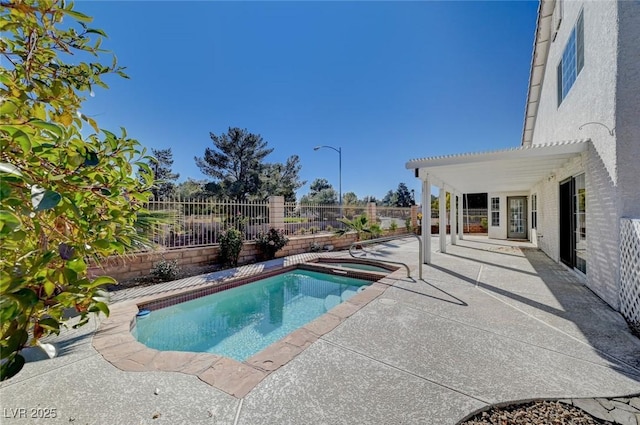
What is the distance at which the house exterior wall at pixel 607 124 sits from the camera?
445 cm

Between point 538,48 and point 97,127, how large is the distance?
559 inches

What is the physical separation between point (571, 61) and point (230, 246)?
1129 cm

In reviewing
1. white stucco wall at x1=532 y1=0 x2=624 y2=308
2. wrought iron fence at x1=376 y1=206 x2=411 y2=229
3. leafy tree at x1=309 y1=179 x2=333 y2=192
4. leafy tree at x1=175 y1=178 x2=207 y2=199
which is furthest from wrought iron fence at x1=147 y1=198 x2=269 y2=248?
leafy tree at x1=309 y1=179 x2=333 y2=192

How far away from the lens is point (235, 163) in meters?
27.5

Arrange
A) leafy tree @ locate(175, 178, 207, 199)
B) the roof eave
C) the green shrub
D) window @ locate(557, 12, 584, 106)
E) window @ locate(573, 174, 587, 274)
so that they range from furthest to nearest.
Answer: leafy tree @ locate(175, 178, 207, 199) < the green shrub < the roof eave < window @ locate(557, 12, 584, 106) < window @ locate(573, 174, 587, 274)

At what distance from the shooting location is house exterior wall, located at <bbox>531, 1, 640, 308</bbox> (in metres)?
4.45

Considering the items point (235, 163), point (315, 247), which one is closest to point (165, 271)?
point (315, 247)

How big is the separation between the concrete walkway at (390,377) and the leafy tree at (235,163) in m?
23.4

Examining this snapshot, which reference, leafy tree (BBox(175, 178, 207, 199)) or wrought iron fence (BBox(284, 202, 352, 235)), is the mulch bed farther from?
leafy tree (BBox(175, 178, 207, 199))

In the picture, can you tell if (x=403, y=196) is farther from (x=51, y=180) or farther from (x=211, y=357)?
(x=51, y=180)

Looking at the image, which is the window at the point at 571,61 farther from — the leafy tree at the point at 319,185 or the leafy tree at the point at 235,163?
the leafy tree at the point at 319,185

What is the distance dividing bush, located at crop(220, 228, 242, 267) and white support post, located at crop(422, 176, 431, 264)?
20.6 ft

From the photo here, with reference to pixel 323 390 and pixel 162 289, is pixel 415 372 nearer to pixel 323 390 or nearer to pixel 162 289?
pixel 323 390

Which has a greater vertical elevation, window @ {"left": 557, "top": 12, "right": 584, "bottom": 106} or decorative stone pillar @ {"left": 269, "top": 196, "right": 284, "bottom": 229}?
window @ {"left": 557, "top": 12, "right": 584, "bottom": 106}
